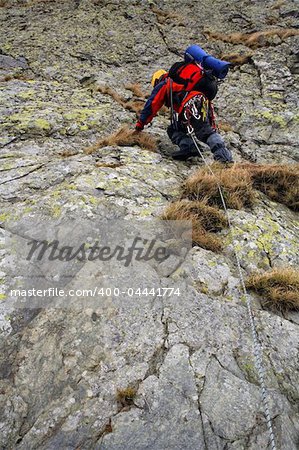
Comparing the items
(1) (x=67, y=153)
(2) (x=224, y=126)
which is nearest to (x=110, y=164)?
(1) (x=67, y=153)

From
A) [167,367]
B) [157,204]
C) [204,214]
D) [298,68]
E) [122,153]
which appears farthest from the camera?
[298,68]

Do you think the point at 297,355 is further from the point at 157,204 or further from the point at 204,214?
the point at 157,204

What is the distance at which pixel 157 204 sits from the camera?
5785 millimetres

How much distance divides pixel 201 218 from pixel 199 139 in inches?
123

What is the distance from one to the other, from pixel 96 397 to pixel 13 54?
45.4ft

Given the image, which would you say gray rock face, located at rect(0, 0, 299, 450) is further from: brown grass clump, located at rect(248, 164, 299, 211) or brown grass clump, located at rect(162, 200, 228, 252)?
brown grass clump, located at rect(248, 164, 299, 211)

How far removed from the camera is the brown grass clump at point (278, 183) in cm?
649

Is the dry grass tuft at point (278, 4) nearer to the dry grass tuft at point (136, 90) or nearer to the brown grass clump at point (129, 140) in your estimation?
the dry grass tuft at point (136, 90)

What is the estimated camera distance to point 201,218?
526 cm

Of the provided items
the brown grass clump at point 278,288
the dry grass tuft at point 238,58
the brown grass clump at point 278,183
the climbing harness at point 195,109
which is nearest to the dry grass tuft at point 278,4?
the dry grass tuft at point 238,58

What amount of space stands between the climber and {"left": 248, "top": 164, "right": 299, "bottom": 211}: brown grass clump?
37.2 inches

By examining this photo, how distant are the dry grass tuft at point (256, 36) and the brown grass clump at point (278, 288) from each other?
12.8 metres

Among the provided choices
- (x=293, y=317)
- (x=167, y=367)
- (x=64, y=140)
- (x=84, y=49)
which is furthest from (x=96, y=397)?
(x=84, y=49)

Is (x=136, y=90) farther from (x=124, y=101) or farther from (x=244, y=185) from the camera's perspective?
(x=244, y=185)
